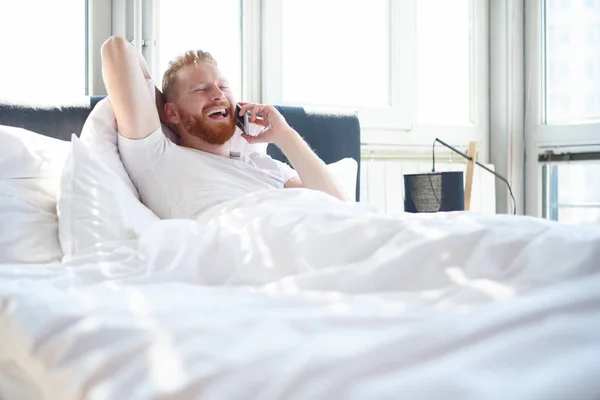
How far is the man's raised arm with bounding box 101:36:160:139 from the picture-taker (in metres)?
1.95

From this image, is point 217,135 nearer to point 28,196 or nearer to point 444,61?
point 28,196

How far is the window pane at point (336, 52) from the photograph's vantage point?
3.29 meters

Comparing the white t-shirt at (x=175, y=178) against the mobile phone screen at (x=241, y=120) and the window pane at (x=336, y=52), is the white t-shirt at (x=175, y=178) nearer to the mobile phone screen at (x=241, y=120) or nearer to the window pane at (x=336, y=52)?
the mobile phone screen at (x=241, y=120)

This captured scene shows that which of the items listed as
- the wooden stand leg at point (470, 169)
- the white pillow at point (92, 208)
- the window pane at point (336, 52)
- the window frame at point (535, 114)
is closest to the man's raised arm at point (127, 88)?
the white pillow at point (92, 208)

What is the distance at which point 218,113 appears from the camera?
2238mm

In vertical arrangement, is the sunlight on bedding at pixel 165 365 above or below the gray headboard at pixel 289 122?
below

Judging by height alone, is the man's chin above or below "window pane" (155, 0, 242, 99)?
below

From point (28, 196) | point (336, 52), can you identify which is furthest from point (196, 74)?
point (336, 52)

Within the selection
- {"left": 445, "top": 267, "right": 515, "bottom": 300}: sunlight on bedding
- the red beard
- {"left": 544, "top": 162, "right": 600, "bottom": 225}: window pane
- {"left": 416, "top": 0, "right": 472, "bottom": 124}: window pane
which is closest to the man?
the red beard

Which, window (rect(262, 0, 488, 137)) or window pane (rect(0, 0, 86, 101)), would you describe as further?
window (rect(262, 0, 488, 137))

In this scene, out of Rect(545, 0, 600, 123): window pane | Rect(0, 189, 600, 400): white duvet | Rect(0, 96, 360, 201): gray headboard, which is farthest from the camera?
Rect(545, 0, 600, 123): window pane

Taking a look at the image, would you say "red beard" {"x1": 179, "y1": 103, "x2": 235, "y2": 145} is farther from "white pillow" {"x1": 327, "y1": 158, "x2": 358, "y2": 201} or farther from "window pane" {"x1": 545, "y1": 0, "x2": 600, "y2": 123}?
"window pane" {"x1": 545, "y1": 0, "x2": 600, "y2": 123}

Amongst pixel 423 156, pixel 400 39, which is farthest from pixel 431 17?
pixel 423 156

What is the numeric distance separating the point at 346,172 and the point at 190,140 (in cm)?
71
